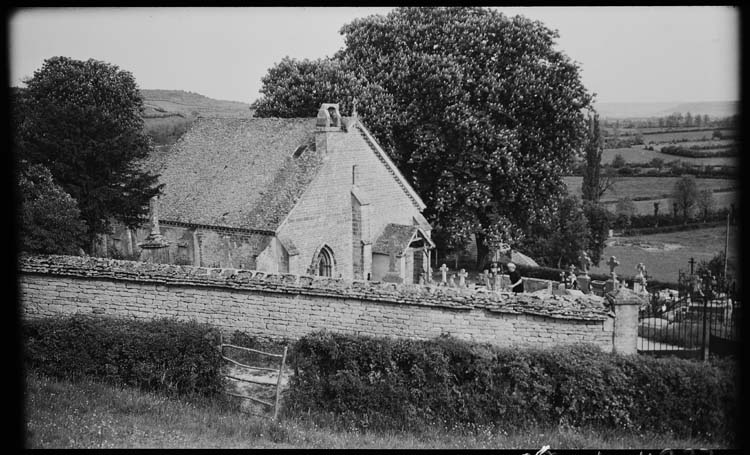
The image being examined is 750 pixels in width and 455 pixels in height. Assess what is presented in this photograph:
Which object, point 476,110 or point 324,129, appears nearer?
point 324,129

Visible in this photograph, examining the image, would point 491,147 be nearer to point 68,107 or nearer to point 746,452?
point 68,107

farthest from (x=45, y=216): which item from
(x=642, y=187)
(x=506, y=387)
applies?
(x=642, y=187)

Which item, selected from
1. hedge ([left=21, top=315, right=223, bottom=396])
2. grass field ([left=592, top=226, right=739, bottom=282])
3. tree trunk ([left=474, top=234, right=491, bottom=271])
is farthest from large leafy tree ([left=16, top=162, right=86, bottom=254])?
grass field ([left=592, top=226, right=739, bottom=282])

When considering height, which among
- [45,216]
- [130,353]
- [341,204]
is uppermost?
[341,204]

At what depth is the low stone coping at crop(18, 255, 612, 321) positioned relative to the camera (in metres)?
17.1

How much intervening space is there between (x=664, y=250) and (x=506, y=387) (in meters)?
35.7

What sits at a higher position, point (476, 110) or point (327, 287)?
point (476, 110)

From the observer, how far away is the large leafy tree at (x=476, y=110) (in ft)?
115

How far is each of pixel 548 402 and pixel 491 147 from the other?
891 inches

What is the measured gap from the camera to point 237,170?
31.8m

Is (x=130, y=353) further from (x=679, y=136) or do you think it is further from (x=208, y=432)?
(x=679, y=136)

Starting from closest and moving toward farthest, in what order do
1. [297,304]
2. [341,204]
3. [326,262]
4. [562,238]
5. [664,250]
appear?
1. [297,304]
2. [326,262]
3. [341,204]
4. [562,238]
5. [664,250]

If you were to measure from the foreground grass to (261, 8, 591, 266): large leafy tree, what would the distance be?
72.9 feet

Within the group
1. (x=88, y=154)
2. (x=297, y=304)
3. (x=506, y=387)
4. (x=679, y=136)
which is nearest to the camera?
(x=506, y=387)
